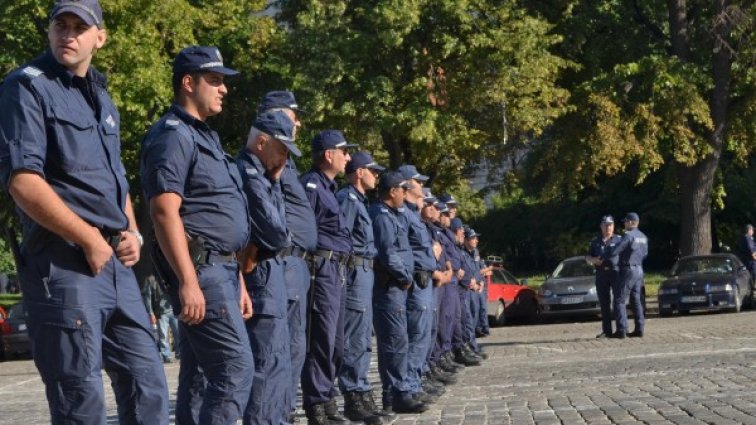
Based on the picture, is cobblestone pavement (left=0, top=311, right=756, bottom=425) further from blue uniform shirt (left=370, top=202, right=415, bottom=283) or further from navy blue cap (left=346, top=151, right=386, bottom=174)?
navy blue cap (left=346, top=151, right=386, bottom=174)

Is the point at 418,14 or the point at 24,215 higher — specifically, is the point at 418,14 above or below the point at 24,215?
above

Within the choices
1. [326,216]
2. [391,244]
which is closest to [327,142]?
[326,216]

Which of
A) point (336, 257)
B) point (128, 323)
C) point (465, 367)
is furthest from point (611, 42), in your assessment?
point (128, 323)

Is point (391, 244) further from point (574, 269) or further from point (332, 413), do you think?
point (574, 269)

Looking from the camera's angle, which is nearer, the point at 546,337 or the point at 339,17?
the point at 546,337

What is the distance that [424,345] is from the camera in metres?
12.6

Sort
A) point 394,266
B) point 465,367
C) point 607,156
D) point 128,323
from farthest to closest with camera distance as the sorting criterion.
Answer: point 607,156
point 465,367
point 394,266
point 128,323

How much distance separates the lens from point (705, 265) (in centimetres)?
3131

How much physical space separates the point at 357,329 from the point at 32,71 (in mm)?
5604

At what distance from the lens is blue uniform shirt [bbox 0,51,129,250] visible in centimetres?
545

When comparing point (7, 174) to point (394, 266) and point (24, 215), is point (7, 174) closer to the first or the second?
point (24, 215)

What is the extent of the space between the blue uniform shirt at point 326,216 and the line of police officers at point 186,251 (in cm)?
1

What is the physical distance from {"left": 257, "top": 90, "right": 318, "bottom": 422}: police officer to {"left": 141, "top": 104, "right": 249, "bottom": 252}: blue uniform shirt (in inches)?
57.0

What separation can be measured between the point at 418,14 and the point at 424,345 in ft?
72.4
